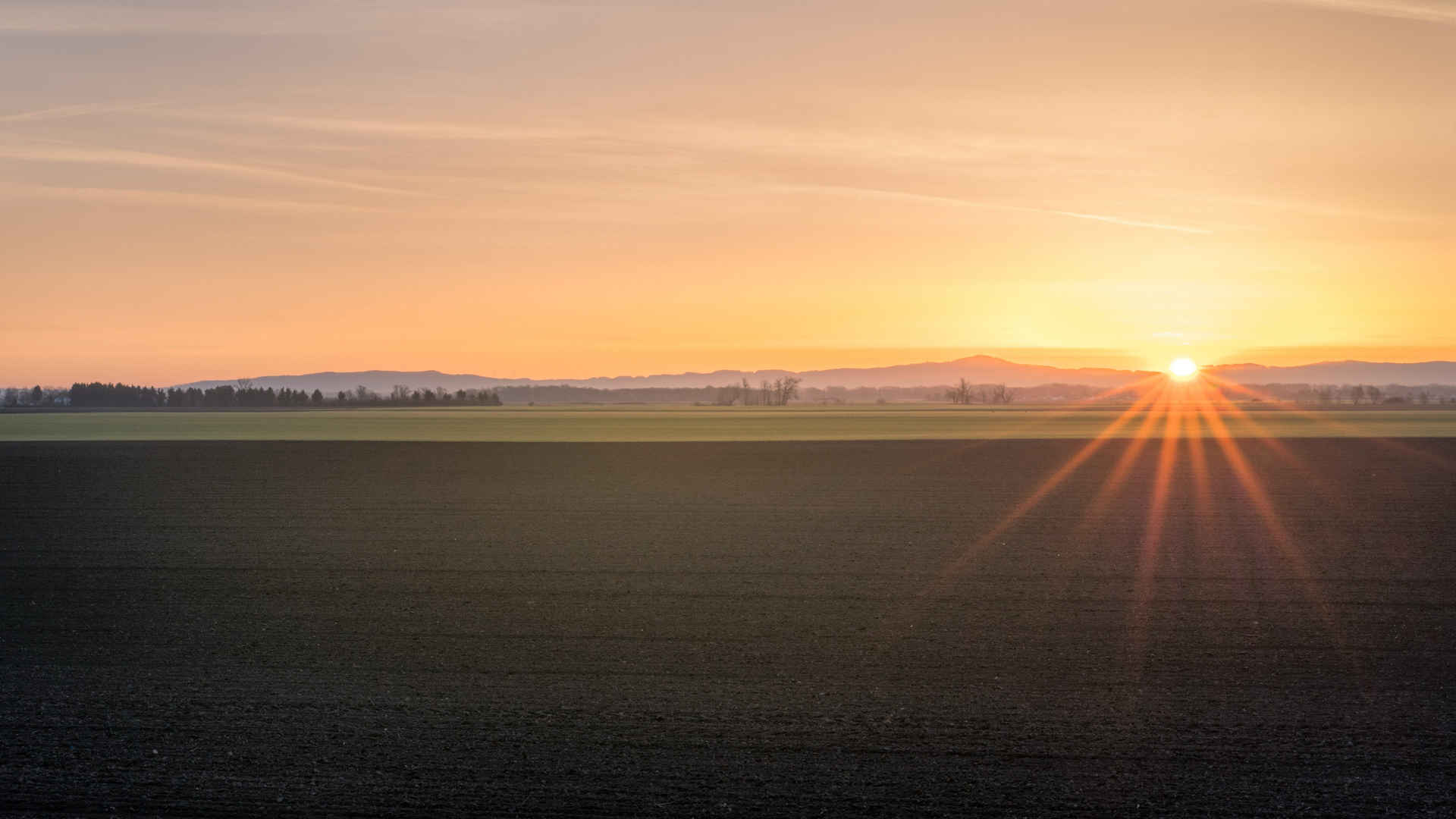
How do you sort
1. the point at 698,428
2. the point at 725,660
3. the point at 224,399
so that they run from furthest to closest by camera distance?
the point at 224,399 → the point at 698,428 → the point at 725,660

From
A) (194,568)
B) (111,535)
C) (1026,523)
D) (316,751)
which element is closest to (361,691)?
(316,751)

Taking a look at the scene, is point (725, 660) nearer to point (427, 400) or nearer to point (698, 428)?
point (698, 428)

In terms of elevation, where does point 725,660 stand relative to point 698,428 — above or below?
below

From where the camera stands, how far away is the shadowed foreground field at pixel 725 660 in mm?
8289

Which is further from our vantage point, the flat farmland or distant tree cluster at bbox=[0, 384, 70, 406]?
distant tree cluster at bbox=[0, 384, 70, 406]

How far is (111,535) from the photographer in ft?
68.1

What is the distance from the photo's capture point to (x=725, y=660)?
11.6 metres

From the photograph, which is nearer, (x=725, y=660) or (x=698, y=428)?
(x=725, y=660)

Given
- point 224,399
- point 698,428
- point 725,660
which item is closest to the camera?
point 725,660

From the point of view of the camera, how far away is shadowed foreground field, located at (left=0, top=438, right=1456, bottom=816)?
8289 mm

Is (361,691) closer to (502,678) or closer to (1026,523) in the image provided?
(502,678)

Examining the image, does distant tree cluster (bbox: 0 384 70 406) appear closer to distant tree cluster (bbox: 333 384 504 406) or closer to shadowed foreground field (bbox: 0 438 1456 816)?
distant tree cluster (bbox: 333 384 504 406)

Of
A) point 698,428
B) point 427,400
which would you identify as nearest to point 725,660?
point 698,428

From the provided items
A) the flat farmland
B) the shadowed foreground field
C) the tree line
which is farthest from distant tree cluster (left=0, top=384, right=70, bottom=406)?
the shadowed foreground field
